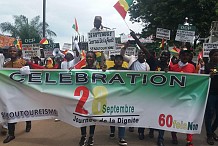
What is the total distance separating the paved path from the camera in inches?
216

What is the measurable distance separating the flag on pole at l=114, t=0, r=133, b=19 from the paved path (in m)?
2.51

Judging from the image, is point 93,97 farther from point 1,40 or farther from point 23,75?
point 1,40

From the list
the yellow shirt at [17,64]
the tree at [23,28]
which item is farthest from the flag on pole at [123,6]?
the tree at [23,28]

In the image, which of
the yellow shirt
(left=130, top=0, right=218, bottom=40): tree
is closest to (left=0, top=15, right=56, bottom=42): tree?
(left=130, top=0, right=218, bottom=40): tree

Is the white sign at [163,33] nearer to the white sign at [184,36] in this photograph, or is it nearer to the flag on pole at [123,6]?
the white sign at [184,36]

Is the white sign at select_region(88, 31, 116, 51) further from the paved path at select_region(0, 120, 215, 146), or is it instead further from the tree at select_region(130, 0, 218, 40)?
the tree at select_region(130, 0, 218, 40)

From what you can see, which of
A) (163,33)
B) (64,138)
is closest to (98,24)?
(64,138)

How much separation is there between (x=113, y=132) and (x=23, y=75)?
1.97 metres

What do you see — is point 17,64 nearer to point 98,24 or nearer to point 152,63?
point 98,24

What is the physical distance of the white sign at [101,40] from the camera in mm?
6125

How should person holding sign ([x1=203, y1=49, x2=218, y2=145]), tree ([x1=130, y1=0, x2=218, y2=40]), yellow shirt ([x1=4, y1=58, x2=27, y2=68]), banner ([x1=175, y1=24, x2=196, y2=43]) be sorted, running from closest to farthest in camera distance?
person holding sign ([x1=203, y1=49, x2=218, y2=145]), yellow shirt ([x1=4, y1=58, x2=27, y2=68]), banner ([x1=175, y1=24, x2=196, y2=43]), tree ([x1=130, y1=0, x2=218, y2=40])

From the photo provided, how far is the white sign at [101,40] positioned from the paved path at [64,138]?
5.59 ft

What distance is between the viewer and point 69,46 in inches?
494

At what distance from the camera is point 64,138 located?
18.9 ft
